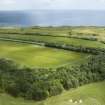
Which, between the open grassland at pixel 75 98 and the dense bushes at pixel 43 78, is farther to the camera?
the dense bushes at pixel 43 78

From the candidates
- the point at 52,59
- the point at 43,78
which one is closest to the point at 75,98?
the point at 43,78

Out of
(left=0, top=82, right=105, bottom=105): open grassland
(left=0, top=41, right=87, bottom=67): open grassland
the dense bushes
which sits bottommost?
(left=0, top=82, right=105, bottom=105): open grassland

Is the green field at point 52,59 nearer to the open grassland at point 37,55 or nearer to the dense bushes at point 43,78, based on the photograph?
the open grassland at point 37,55

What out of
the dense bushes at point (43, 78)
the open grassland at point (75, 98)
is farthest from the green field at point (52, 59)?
the dense bushes at point (43, 78)

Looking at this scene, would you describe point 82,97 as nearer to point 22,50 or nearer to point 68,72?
point 68,72

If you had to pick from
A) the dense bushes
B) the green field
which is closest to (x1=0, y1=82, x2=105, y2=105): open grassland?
the green field

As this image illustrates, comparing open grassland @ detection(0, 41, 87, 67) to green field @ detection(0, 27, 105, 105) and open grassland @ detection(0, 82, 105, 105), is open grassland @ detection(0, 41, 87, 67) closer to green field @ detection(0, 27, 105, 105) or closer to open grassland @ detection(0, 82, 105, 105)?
green field @ detection(0, 27, 105, 105)
